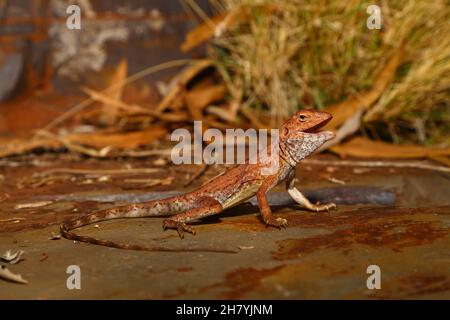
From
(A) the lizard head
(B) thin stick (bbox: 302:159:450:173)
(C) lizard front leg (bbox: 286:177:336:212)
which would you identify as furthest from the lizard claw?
(B) thin stick (bbox: 302:159:450:173)

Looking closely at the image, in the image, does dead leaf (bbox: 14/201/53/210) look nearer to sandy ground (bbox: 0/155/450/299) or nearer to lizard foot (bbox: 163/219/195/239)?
sandy ground (bbox: 0/155/450/299)

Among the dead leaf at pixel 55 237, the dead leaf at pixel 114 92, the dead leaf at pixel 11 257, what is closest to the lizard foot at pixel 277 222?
the dead leaf at pixel 55 237

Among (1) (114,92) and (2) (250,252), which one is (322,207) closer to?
(2) (250,252)

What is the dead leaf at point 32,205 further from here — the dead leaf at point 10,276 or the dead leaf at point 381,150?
the dead leaf at point 381,150

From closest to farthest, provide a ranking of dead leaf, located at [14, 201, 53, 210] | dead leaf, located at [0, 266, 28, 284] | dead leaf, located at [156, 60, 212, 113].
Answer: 1. dead leaf, located at [0, 266, 28, 284]
2. dead leaf, located at [14, 201, 53, 210]
3. dead leaf, located at [156, 60, 212, 113]

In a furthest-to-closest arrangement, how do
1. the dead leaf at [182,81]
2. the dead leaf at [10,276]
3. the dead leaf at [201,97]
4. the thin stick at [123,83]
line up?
1. the thin stick at [123,83]
2. the dead leaf at [182,81]
3. the dead leaf at [201,97]
4. the dead leaf at [10,276]
